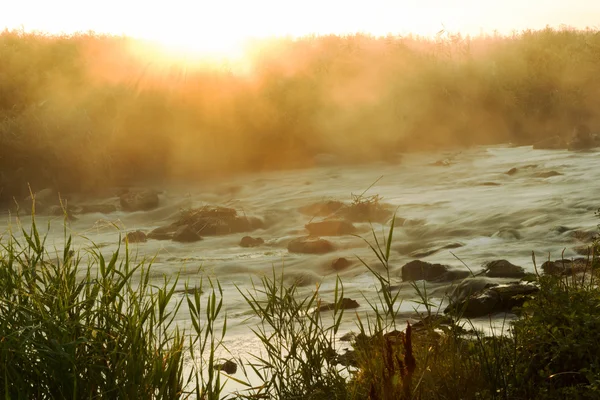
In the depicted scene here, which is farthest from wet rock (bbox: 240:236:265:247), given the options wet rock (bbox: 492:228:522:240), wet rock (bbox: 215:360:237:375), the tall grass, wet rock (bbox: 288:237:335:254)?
the tall grass

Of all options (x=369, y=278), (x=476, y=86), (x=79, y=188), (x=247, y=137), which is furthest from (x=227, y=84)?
(x=369, y=278)

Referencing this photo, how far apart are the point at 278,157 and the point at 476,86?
5.71 meters

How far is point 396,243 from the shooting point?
11969 mm

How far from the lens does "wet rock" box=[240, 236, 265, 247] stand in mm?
12344

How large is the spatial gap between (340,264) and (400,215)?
11.6ft

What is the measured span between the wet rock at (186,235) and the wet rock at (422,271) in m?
4.31

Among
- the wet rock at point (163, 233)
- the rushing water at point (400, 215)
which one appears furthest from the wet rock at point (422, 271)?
the wet rock at point (163, 233)

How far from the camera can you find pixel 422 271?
362 inches

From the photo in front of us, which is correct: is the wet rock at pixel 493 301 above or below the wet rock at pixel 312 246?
above

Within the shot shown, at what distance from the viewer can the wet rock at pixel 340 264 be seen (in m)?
10.3

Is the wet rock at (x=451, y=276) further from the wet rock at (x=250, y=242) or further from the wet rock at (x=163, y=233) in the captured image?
the wet rock at (x=163, y=233)

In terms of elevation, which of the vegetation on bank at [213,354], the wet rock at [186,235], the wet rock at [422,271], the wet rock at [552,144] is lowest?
the wet rock at [422,271]

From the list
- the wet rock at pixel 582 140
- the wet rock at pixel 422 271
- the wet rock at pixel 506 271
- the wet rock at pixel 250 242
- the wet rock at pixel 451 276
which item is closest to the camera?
the wet rock at pixel 506 271

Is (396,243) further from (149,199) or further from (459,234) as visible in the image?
(149,199)
